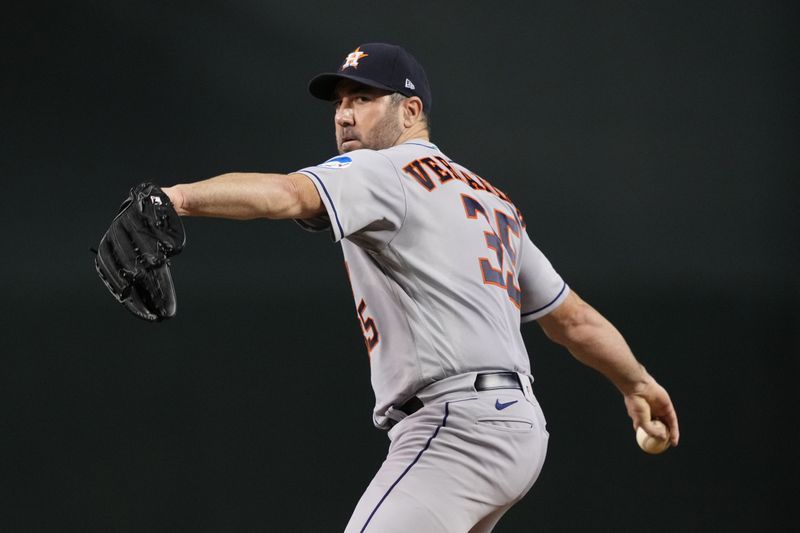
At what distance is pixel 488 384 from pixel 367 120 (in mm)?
700

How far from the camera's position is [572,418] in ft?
→ 13.3

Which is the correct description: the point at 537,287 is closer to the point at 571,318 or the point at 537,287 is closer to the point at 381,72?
the point at 571,318

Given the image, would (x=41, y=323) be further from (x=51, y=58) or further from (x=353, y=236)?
(x=353, y=236)

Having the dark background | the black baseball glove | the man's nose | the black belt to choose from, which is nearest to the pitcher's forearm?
the black baseball glove

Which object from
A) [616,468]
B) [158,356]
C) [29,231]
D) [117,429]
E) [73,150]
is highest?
[73,150]

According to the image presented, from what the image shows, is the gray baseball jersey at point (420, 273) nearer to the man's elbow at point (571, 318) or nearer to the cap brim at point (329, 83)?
the cap brim at point (329, 83)

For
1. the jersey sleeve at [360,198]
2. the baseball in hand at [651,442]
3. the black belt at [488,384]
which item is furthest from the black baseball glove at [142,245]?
the baseball in hand at [651,442]

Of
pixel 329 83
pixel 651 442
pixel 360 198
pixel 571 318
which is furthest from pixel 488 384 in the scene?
pixel 329 83

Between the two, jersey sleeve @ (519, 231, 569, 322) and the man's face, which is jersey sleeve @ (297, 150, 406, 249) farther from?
jersey sleeve @ (519, 231, 569, 322)

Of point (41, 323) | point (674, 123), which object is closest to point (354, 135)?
point (41, 323)

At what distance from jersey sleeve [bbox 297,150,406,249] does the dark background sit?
2190mm

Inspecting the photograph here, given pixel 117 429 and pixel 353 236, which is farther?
pixel 117 429

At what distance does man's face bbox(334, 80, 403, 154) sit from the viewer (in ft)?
7.30

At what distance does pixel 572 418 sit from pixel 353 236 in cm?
245
